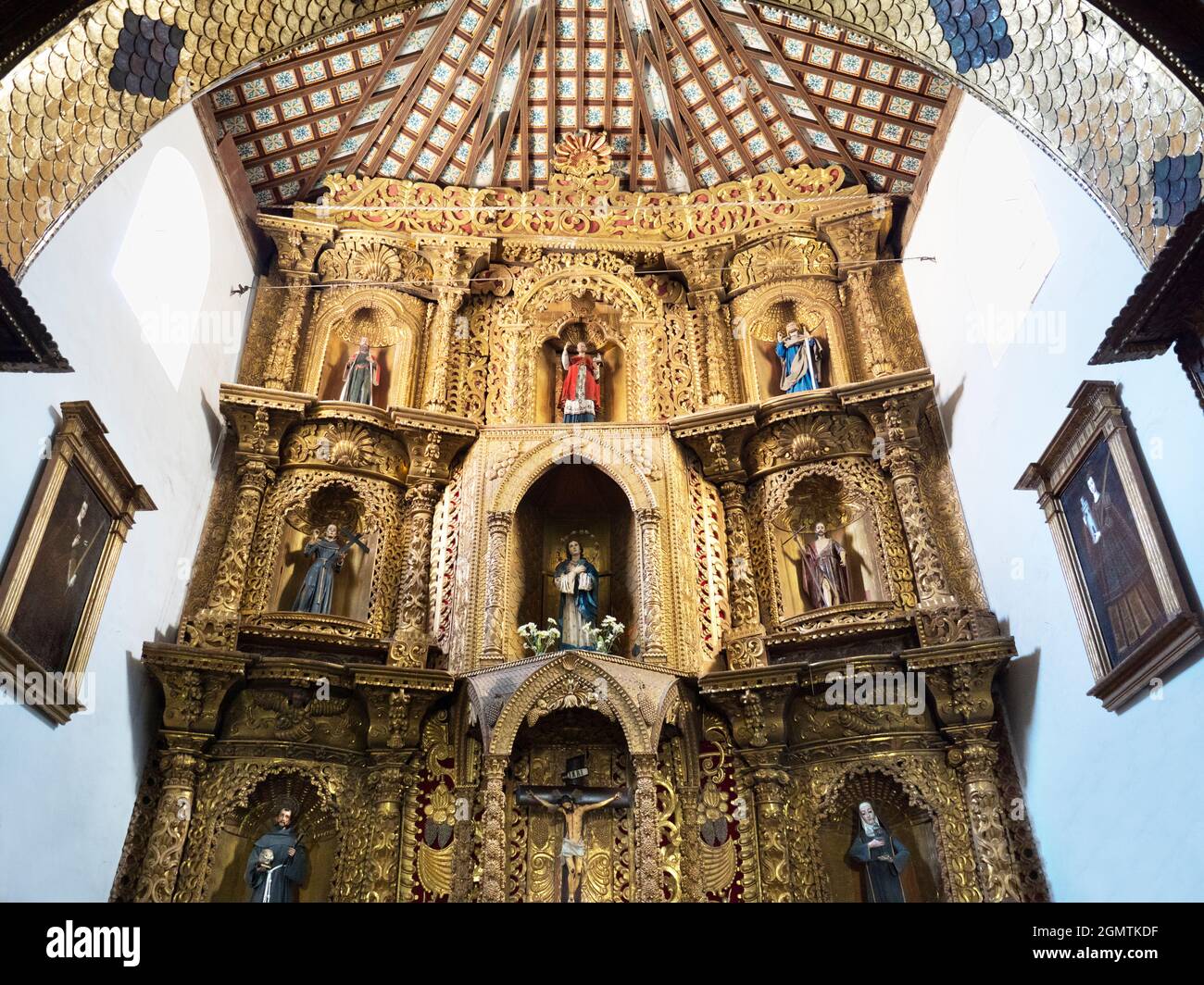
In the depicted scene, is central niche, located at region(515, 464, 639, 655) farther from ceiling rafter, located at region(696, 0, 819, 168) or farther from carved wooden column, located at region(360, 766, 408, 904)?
ceiling rafter, located at region(696, 0, 819, 168)

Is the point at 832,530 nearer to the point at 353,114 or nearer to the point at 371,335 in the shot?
the point at 371,335

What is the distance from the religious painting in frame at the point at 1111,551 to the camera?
7695 mm

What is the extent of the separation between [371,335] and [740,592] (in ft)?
23.0

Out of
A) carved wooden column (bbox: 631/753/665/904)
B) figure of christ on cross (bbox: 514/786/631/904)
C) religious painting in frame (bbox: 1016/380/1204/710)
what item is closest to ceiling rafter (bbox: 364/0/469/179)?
Answer: figure of christ on cross (bbox: 514/786/631/904)

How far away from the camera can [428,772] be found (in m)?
11.4

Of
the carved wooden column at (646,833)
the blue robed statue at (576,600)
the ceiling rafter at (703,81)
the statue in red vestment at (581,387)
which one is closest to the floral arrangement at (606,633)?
the blue robed statue at (576,600)

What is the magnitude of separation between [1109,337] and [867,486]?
19.8ft

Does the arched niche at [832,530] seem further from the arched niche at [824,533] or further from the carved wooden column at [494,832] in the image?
the carved wooden column at [494,832]

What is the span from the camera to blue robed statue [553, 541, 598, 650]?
12336 millimetres

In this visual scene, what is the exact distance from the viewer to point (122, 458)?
34.3 feet

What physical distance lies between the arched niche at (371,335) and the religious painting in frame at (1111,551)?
876 cm

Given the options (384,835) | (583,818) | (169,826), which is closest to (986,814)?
(583,818)

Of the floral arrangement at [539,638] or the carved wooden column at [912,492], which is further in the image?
the floral arrangement at [539,638]

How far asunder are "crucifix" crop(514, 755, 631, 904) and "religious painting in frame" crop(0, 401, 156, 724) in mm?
4810
